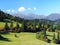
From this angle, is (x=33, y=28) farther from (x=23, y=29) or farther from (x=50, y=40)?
(x=50, y=40)

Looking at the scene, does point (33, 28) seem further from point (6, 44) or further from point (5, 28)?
point (6, 44)

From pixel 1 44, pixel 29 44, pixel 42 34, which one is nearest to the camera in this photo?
pixel 1 44

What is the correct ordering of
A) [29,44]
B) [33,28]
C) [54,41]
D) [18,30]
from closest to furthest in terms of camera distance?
[29,44] → [54,41] → [18,30] → [33,28]

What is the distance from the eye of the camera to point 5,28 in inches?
7146

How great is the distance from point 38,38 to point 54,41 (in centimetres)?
1263

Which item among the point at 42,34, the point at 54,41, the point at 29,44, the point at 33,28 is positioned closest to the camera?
the point at 29,44

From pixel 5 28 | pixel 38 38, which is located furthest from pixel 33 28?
pixel 38 38

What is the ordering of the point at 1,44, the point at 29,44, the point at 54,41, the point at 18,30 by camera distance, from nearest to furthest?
the point at 1,44
the point at 29,44
the point at 54,41
the point at 18,30

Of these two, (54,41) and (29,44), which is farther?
(54,41)

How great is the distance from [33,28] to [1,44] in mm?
91339

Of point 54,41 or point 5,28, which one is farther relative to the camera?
point 5,28

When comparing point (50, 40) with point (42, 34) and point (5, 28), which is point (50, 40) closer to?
point (42, 34)

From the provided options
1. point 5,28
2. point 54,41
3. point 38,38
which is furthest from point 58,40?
point 5,28

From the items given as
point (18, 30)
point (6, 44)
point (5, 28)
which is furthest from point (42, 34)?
point (6, 44)
